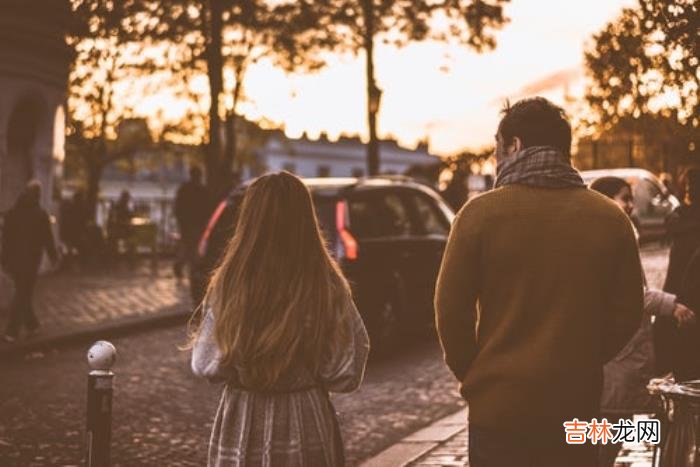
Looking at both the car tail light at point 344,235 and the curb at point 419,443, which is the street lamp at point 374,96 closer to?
the car tail light at point 344,235

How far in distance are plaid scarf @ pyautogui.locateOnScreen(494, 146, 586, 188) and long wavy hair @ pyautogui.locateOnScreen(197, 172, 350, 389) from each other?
0.63 m

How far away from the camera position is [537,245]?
12.5 ft

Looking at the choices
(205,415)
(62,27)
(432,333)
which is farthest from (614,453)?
(62,27)

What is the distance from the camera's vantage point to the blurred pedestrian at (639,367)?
638cm

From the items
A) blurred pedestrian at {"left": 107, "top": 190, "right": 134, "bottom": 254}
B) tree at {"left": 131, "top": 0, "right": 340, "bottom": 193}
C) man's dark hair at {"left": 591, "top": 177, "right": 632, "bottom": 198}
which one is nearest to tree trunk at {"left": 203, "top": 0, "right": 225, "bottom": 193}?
tree at {"left": 131, "top": 0, "right": 340, "bottom": 193}

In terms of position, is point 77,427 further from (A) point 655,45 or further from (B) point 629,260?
(B) point 629,260

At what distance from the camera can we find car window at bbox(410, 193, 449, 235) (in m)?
14.9

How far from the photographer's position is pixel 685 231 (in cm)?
762

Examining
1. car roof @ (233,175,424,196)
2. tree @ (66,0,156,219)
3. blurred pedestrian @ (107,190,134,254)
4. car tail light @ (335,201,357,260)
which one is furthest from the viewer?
tree @ (66,0,156,219)

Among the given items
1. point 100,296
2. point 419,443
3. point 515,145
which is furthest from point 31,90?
point 515,145

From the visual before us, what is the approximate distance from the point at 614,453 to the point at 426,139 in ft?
388

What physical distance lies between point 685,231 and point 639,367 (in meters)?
1.27

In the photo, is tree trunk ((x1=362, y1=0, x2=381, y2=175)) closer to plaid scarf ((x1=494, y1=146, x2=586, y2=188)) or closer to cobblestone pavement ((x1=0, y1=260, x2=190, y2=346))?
cobblestone pavement ((x1=0, y1=260, x2=190, y2=346))

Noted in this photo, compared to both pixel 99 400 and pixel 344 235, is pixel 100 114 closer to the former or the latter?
pixel 344 235
